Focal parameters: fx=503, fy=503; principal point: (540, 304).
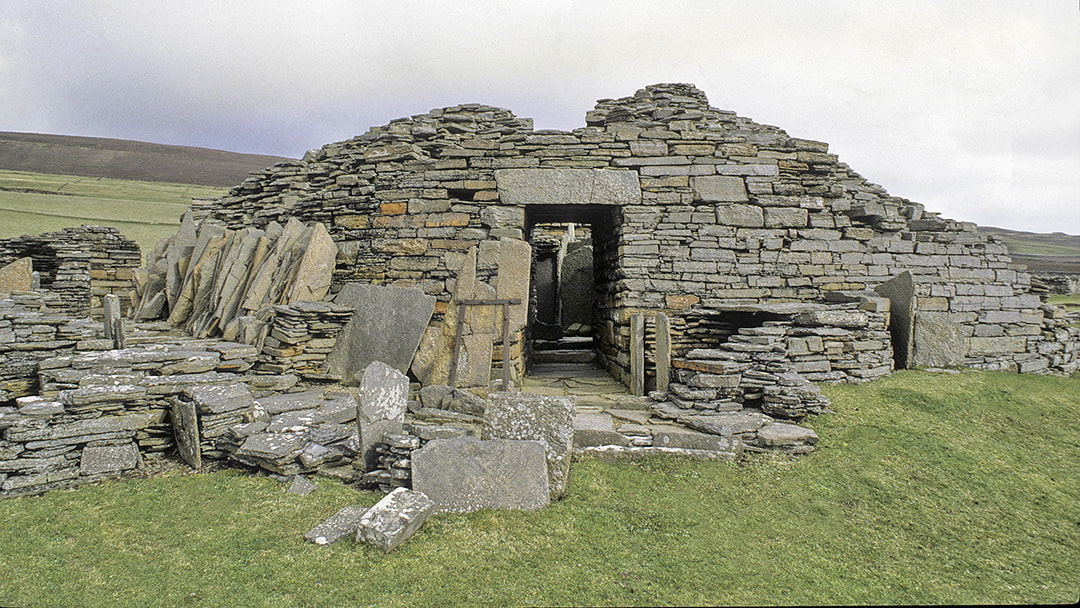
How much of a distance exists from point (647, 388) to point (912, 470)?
375cm

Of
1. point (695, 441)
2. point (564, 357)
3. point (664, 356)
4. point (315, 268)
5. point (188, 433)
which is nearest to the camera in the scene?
point (695, 441)

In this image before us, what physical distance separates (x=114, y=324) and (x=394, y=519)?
6.10 meters

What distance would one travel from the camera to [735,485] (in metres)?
4.84

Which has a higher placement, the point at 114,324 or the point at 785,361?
the point at 114,324

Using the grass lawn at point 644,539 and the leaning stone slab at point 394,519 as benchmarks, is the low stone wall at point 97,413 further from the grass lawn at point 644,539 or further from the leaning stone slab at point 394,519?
the leaning stone slab at point 394,519

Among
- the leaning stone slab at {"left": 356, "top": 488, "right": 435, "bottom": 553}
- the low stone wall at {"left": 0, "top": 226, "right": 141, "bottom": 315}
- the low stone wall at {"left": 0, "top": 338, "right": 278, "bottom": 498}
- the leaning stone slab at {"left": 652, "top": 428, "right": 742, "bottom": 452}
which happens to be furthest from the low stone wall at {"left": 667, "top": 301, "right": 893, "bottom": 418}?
the low stone wall at {"left": 0, "top": 226, "right": 141, "bottom": 315}

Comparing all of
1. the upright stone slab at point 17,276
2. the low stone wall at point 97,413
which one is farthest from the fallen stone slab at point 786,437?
the upright stone slab at point 17,276

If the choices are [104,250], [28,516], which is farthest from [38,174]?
[28,516]

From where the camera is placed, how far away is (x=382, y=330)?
25.2 ft

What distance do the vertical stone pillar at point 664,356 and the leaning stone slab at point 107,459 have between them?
21.6ft

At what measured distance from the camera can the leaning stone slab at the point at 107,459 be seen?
5180 mm

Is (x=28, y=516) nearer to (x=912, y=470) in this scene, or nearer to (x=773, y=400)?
(x=773, y=400)

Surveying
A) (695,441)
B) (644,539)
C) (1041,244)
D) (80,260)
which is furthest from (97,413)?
(1041,244)

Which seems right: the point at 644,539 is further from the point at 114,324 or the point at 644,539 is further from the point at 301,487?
the point at 114,324
